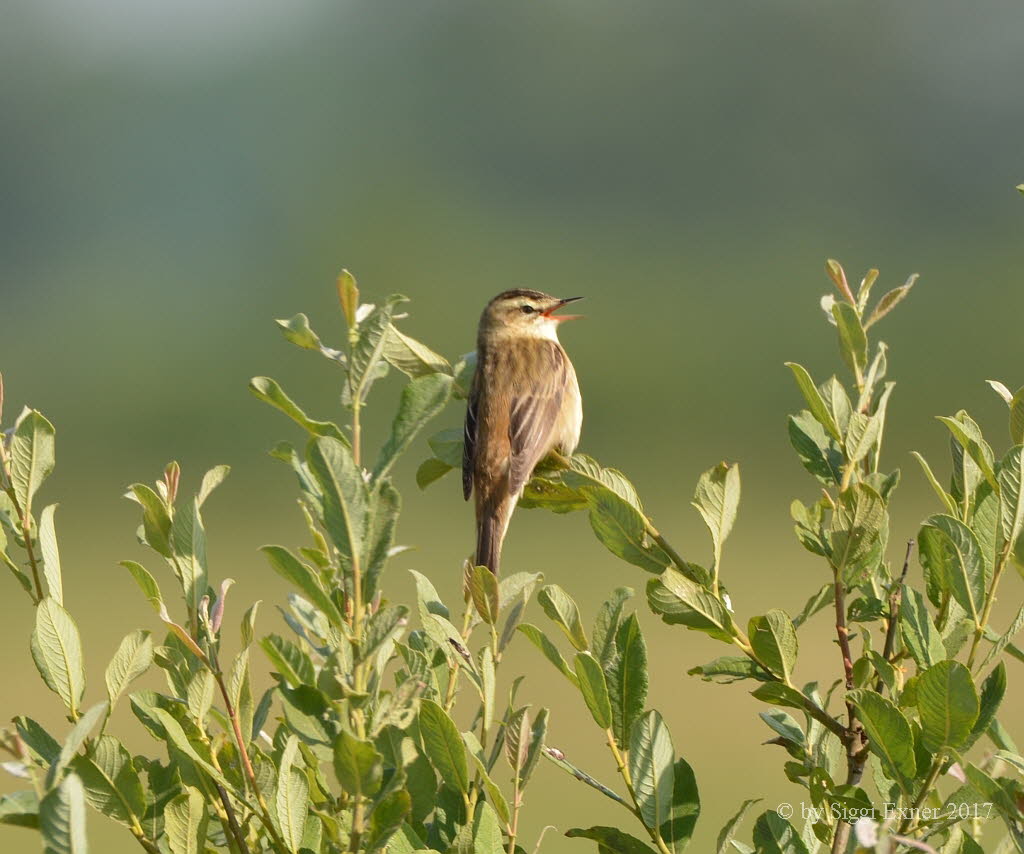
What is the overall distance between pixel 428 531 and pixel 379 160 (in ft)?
57.2

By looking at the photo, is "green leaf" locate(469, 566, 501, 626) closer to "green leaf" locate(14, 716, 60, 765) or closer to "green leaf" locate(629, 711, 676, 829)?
"green leaf" locate(629, 711, 676, 829)

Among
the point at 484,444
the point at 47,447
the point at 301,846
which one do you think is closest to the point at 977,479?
the point at 301,846

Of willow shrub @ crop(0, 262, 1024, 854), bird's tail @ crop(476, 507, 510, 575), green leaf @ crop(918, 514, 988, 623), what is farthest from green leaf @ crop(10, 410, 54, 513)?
bird's tail @ crop(476, 507, 510, 575)

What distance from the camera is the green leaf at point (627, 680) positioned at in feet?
4.84

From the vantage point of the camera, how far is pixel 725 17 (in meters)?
44.8

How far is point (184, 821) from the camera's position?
132 centimetres

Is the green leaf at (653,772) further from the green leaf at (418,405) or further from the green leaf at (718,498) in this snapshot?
the green leaf at (418,405)

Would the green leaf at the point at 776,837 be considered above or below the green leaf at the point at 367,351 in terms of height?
below

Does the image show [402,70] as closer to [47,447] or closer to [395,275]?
[395,275]

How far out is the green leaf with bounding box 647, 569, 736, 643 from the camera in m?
1.48

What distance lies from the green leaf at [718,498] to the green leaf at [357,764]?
584 millimetres

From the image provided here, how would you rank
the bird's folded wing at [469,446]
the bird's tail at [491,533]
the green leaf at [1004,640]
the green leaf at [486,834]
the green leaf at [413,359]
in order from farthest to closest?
the bird's folded wing at [469,446] → the bird's tail at [491,533] → the green leaf at [413,359] → the green leaf at [1004,640] → the green leaf at [486,834]

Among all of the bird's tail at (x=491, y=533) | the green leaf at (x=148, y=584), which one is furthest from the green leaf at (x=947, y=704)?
the bird's tail at (x=491, y=533)

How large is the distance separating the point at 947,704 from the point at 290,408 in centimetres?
68
